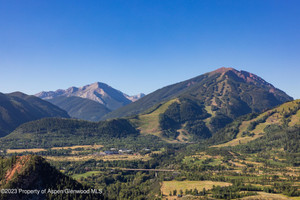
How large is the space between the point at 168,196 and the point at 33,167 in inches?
3676

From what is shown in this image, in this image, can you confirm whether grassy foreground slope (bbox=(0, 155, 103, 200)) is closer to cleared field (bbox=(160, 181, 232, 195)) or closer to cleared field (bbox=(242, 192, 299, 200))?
cleared field (bbox=(160, 181, 232, 195))

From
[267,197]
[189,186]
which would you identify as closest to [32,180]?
[189,186]

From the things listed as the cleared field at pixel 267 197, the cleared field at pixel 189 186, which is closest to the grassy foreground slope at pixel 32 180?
the cleared field at pixel 189 186

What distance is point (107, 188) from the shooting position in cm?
19812

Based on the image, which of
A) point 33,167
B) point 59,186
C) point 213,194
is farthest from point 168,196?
point 33,167

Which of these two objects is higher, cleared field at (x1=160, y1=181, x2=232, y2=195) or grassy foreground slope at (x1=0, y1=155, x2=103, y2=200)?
grassy foreground slope at (x1=0, y1=155, x2=103, y2=200)

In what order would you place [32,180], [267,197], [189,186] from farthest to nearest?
[189,186], [267,197], [32,180]

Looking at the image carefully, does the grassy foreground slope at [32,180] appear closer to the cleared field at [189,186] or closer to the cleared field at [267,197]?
the cleared field at [189,186]

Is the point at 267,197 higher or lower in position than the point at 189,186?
lower

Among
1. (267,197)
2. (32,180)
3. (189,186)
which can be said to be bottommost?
(267,197)

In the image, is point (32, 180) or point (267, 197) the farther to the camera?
point (267, 197)

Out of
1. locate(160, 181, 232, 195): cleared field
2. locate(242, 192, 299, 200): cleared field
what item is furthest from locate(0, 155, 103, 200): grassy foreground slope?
locate(242, 192, 299, 200): cleared field

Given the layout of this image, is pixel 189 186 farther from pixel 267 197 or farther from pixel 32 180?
pixel 32 180

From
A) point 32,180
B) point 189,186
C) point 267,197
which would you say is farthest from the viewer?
point 189,186
